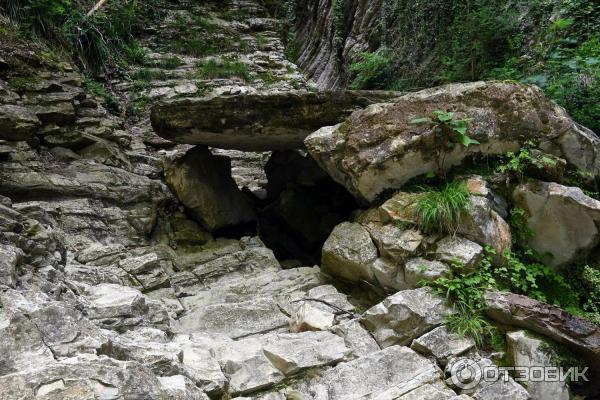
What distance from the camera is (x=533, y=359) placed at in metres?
4.09

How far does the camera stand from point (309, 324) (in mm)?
4676

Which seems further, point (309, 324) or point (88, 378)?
point (309, 324)

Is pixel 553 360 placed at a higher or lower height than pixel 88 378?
lower

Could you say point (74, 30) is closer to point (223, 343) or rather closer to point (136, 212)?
point (136, 212)

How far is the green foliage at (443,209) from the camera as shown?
16.4 feet

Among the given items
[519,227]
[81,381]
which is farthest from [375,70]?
[81,381]

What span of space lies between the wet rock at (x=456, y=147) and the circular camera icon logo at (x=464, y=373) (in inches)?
91.7

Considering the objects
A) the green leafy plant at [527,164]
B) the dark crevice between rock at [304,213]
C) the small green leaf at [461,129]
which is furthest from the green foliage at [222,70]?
the green leafy plant at [527,164]

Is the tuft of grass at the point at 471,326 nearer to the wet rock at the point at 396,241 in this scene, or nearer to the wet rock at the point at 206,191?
the wet rock at the point at 396,241

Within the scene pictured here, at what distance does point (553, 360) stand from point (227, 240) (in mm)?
4977

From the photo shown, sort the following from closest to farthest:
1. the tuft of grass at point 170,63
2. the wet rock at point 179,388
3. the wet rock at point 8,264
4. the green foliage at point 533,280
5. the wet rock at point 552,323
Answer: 1. the wet rock at point 179,388
2. the wet rock at point 8,264
3. the wet rock at point 552,323
4. the green foliage at point 533,280
5. the tuft of grass at point 170,63

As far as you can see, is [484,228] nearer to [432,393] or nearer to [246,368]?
[432,393]

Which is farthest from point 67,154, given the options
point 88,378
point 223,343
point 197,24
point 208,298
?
point 197,24

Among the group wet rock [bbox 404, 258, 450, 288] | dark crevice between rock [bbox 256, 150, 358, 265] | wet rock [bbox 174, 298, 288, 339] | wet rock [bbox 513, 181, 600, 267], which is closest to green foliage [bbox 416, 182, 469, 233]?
wet rock [bbox 404, 258, 450, 288]
